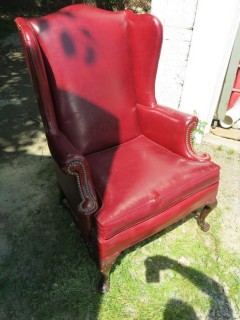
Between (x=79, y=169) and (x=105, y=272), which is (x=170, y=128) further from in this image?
(x=105, y=272)

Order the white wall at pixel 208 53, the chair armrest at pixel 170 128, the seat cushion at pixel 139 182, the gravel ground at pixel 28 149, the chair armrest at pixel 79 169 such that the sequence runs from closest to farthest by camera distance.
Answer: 1. the chair armrest at pixel 79 169
2. the seat cushion at pixel 139 182
3. the chair armrest at pixel 170 128
4. the gravel ground at pixel 28 149
5. the white wall at pixel 208 53

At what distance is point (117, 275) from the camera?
1.98 metres

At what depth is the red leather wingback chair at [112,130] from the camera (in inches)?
64.7

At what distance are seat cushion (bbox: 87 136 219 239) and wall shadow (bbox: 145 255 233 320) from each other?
50 cm

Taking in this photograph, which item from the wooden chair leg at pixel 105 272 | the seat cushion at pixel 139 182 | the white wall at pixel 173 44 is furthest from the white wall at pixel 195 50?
the wooden chair leg at pixel 105 272

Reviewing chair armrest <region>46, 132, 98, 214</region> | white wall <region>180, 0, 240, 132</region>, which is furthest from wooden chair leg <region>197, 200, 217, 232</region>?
white wall <region>180, 0, 240, 132</region>

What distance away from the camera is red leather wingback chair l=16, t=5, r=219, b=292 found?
5.39 ft

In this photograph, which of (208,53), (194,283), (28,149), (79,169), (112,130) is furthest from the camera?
(28,149)

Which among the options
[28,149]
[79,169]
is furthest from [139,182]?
[28,149]

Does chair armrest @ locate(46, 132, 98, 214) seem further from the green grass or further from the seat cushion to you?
the green grass

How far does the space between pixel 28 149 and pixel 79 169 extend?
185 centimetres

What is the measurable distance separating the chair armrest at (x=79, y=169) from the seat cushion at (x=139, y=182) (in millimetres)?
76

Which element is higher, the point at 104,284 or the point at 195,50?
the point at 195,50

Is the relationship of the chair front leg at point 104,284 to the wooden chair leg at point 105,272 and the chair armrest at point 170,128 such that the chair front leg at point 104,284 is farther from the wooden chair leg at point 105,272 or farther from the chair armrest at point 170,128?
the chair armrest at point 170,128
